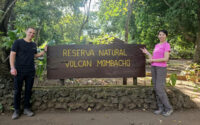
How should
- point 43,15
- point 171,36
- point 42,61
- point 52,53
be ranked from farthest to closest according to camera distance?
1. point 171,36
2. point 43,15
3. point 42,61
4. point 52,53

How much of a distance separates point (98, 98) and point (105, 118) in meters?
0.53

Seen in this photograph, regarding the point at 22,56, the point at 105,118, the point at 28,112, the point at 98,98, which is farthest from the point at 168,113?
the point at 22,56

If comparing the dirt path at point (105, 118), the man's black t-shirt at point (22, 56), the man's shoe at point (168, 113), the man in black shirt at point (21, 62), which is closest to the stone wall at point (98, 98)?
the dirt path at point (105, 118)

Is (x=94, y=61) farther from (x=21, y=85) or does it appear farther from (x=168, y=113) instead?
(x=168, y=113)

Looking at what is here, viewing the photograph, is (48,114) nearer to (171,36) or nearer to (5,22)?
(5,22)

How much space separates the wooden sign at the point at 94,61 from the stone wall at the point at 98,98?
0.35 meters

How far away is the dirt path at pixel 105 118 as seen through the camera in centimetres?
275

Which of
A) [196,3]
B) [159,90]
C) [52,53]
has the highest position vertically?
[196,3]

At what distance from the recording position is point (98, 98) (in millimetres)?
3348

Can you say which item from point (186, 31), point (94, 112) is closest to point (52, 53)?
point (94, 112)

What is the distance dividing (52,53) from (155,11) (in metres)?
8.07

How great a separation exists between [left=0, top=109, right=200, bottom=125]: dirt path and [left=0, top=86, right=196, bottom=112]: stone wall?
163mm

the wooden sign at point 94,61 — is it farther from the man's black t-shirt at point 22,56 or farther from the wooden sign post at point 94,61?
the man's black t-shirt at point 22,56

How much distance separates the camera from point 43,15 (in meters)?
10.1
